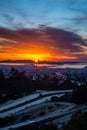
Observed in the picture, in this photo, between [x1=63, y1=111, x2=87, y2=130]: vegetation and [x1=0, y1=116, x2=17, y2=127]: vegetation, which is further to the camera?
[x1=0, y1=116, x2=17, y2=127]: vegetation

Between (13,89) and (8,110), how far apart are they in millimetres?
21794

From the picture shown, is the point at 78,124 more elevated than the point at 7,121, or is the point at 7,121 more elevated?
the point at 78,124

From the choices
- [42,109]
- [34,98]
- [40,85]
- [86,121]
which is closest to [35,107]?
[42,109]

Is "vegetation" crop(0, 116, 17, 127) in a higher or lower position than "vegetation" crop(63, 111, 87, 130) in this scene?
lower

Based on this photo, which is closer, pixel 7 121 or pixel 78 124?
pixel 78 124

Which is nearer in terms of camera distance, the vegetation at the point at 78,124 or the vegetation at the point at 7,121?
the vegetation at the point at 78,124

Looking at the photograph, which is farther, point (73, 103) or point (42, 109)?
point (73, 103)

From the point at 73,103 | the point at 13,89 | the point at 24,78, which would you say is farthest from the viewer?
the point at 24,78

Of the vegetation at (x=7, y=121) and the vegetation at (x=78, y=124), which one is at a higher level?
the vegetation at (x=78, y=124)

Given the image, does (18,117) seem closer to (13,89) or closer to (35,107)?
(35,107)

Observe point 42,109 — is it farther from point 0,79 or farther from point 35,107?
point 0,79

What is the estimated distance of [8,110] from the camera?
2149 inches

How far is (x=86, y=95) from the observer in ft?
175

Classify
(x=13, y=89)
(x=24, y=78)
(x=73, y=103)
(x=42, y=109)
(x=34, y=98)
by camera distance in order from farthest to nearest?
(x=24, y=78) → (x=13, y=89) → (x=34, y=98) → (x=73, y=103) → (x=42, y=109)
